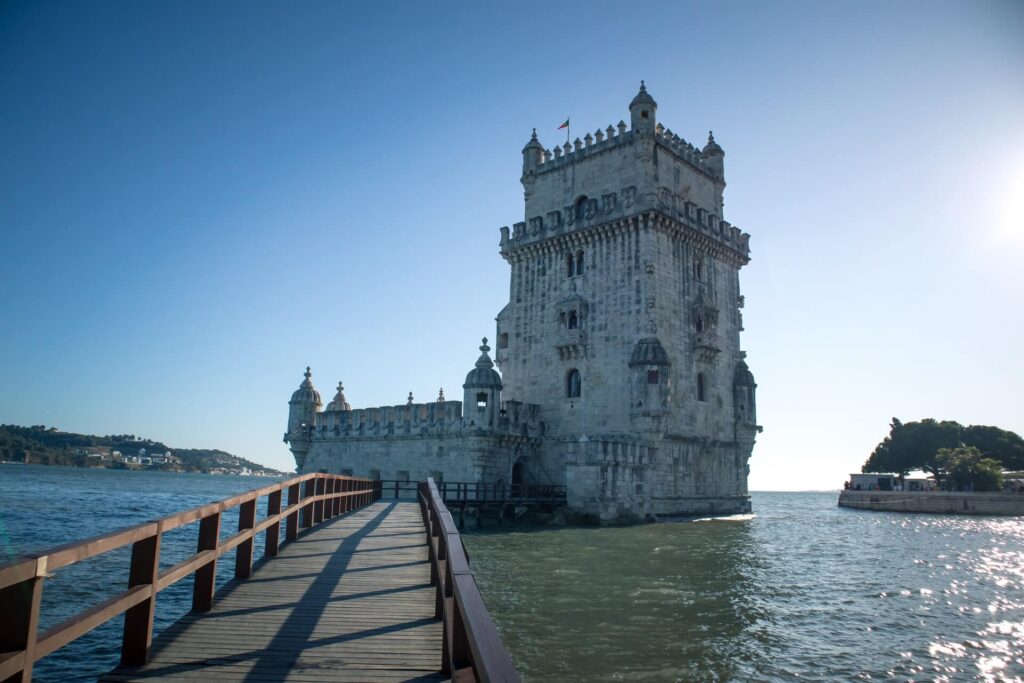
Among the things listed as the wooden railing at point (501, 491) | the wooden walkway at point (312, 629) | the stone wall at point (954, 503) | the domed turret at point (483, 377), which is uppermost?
the domed turret at point (483, 377)

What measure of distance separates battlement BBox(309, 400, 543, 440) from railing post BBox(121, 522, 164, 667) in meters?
29.9

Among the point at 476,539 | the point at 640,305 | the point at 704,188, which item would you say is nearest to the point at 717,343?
the point at 640,305

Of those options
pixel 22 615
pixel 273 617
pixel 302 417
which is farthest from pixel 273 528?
pixel 302 417

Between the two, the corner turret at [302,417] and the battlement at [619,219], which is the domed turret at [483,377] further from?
the corner turret at [302,417]

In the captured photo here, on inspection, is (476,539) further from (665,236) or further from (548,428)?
(665,236)

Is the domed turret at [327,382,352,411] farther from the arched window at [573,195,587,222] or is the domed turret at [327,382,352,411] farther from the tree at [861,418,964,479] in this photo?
the tree at [861,418,964,479]

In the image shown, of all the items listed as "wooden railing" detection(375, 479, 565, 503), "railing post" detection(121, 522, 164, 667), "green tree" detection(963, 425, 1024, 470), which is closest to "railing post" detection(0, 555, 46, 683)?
"railing post" detection(121, 522, 164, 667)

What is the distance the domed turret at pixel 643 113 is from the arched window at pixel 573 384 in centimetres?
1463

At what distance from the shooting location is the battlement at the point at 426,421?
122 feet

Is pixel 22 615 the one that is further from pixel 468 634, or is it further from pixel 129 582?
pixel 468 634

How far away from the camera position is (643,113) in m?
40.2

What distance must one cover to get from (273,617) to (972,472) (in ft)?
257

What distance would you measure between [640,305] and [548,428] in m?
8.92

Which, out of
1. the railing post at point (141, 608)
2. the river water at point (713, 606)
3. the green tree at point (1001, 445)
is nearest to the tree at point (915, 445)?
the green tree at point (1001, 445)
